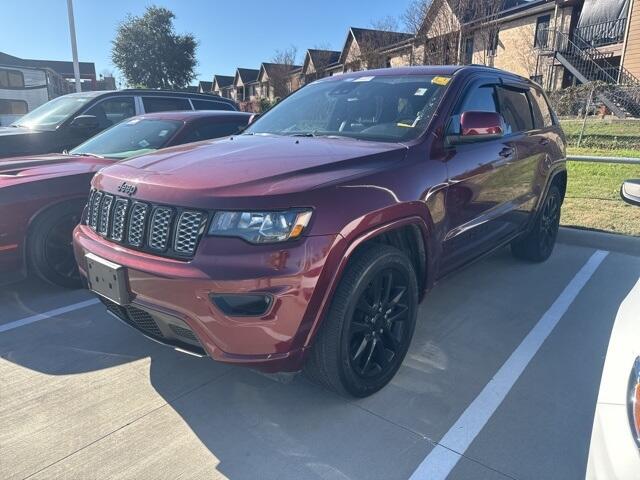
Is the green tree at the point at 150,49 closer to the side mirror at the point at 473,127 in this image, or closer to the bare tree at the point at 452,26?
the bare tree at the point at 452,26

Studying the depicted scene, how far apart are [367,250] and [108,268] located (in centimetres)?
134

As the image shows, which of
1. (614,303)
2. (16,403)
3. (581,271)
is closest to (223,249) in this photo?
(16,403)

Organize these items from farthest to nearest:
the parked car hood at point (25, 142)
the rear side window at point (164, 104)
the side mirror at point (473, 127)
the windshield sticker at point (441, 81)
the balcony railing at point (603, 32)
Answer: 1. the balcony railing at point (603, 32)
2. the rear side window at point (164, 104)
3. the parked car hood at point (25, 142)
4. the windshield sticker at point (441, 81)
5. the side mirror at point (473, 127)

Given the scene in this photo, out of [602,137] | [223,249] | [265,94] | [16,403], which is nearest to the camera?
[223,249]

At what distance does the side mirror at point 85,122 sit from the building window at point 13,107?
17864 mm

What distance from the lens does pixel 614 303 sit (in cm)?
402

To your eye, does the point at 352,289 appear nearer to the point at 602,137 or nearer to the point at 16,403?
the point at 16,403

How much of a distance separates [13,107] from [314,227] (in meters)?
23.2

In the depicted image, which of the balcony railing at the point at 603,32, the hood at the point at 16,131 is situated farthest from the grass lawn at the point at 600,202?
the balcony railing at the point at 603,32

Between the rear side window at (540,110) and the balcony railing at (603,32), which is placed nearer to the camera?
the rear side window at (540,110)

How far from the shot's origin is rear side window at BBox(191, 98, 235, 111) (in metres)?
7.35

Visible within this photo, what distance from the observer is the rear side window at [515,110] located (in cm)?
405

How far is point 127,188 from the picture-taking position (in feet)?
8.30

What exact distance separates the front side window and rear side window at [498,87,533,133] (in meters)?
4.87
